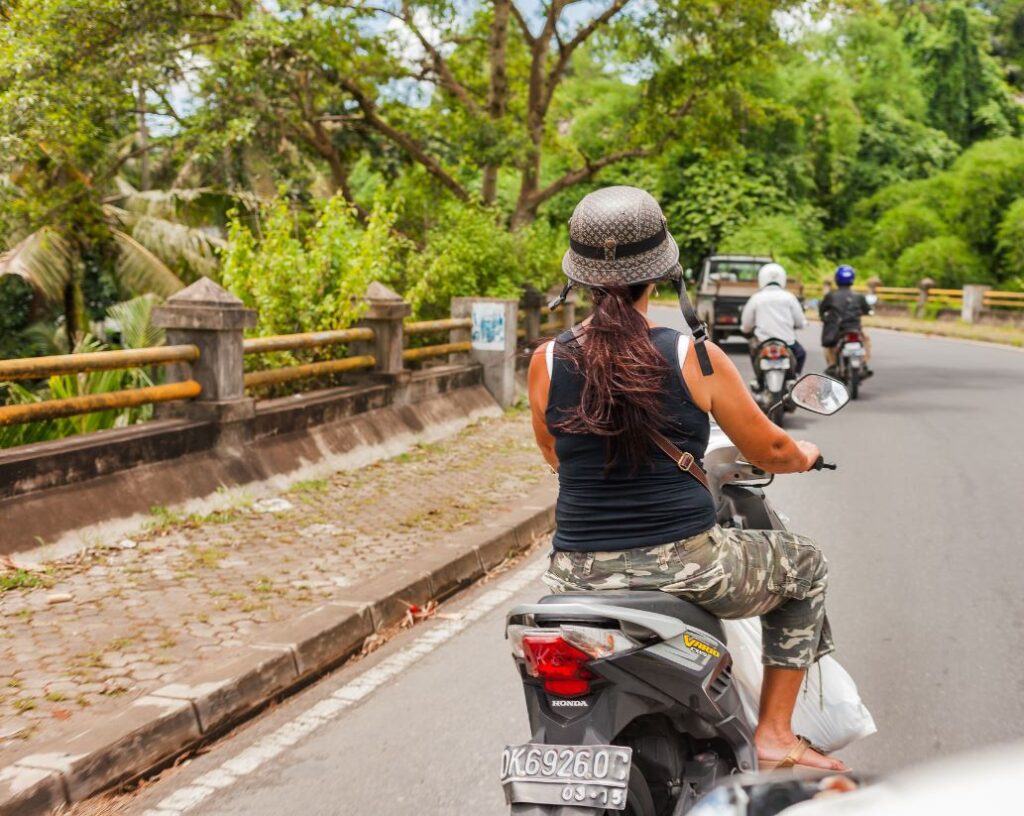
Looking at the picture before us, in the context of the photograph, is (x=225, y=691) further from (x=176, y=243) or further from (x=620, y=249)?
(x=176, y=243)

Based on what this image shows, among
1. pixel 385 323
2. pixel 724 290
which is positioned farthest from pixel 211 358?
pixel 724 290

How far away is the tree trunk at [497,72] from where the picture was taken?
19.6 metres

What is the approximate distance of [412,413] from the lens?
1153 cm

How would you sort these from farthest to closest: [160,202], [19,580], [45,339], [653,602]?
[160,202] < [45,339] < [19,580] < [653,602]

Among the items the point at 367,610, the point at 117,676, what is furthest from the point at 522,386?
the point at 117,676

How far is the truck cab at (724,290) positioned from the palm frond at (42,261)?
12.0m

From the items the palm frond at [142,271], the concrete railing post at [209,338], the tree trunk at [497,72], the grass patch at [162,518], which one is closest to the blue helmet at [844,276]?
the tree trunk at [497,72]

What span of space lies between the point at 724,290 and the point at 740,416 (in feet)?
75.0

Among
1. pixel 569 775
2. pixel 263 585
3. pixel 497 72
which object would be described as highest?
pixel 497 72

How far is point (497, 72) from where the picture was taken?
66.4ft

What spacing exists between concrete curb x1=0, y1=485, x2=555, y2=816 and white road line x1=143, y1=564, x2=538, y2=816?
0.19 metres

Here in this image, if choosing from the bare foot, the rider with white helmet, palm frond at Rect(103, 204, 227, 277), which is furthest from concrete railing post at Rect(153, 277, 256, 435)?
palm frond at Rect(103, 204, 227, 277)

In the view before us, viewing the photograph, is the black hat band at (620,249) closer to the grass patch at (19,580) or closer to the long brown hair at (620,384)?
the long brown hair at (620,384)

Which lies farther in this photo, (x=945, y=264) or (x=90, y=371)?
(x=945, y=264)
